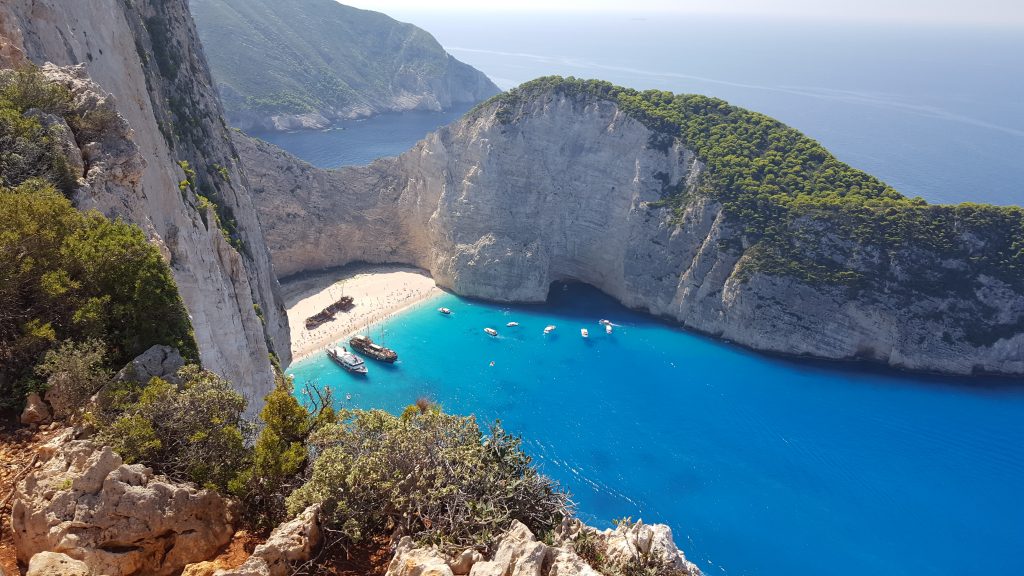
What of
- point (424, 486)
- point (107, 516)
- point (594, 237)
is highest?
point (107, 516)

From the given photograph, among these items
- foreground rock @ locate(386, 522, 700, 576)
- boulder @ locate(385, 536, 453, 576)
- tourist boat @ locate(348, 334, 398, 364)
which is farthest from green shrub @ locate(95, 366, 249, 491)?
tourist boat @ locate(348, 334, 398, 364)

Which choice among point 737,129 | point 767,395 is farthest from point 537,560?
point 737,129

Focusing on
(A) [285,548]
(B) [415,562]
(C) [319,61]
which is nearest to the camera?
(B) [415,562]

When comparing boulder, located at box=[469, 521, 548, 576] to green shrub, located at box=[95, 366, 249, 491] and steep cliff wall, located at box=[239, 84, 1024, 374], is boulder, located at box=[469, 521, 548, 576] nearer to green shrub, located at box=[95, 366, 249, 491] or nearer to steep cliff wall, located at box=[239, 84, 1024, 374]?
green shrub, located at box=[95, 366, 249, 491]

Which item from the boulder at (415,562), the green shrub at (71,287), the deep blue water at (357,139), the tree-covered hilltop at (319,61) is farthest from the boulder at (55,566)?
the tree-covered hilltop at (319,61)

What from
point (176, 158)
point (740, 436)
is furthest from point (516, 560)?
point (740, 436)

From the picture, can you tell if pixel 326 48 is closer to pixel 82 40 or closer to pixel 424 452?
pixel 82 40

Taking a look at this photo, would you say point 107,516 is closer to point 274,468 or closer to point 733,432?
point 274,468
